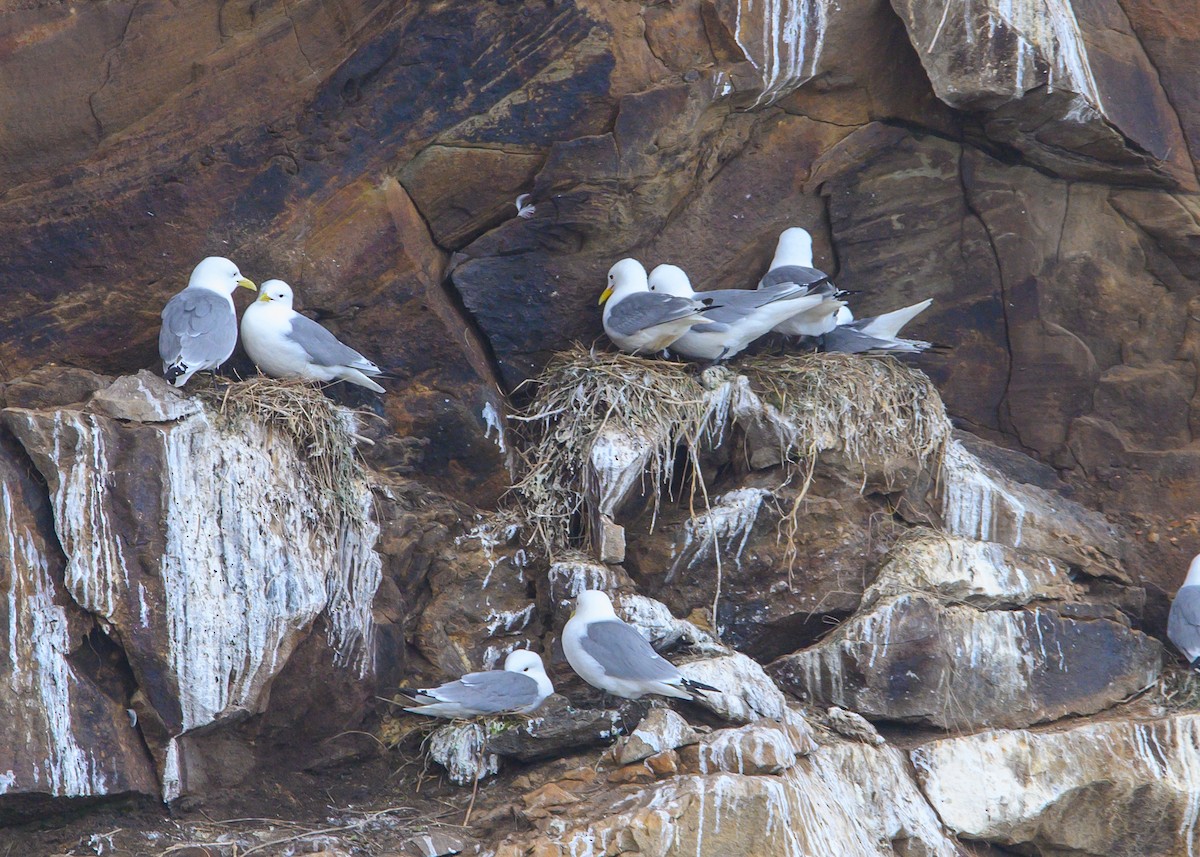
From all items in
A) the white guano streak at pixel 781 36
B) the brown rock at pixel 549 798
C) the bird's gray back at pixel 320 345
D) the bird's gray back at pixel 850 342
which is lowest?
the brown rock at pixel 549 798

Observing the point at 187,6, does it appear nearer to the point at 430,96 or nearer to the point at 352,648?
the point at 430,96

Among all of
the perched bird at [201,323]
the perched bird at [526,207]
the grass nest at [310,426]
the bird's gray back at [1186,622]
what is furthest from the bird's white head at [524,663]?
the bird's gray back at [1186,622]

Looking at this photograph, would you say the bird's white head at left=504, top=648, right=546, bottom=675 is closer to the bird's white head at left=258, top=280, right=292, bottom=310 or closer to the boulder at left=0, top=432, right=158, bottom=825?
the boulder at left=0, top=432, right=158, bottom=825

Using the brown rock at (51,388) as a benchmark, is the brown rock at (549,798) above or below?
below

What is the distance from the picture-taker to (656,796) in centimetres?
521

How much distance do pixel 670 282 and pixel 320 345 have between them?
1.89 meters

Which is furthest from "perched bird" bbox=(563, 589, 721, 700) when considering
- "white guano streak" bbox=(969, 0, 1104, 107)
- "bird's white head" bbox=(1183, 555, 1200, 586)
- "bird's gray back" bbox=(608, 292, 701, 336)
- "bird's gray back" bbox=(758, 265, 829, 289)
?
"white guano streak" bbox=(969, 0, 1104, 107)

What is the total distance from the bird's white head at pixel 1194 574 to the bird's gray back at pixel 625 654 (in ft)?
9.55

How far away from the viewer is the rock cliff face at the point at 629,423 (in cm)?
555

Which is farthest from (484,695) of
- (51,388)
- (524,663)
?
(51,388)

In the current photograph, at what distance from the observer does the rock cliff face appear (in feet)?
18.2

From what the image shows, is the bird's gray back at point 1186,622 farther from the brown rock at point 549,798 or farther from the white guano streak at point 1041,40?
the brown rock at point 549,798

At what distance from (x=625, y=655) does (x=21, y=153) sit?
141 inches

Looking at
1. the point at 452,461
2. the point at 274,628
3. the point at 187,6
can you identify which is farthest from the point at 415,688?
the point at 187,6
